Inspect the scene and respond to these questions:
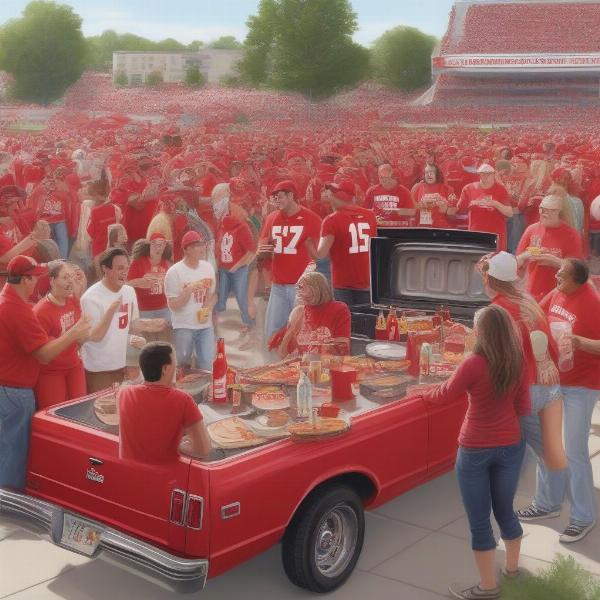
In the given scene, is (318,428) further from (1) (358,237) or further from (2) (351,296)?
(1) (358,237)

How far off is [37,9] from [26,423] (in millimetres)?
62379

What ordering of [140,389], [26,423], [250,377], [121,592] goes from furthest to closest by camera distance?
[250,377], [26,423], [121,592], [140,389]

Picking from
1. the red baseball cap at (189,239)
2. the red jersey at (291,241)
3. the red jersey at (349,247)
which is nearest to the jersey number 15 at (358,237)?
the red jersey at (349,247)

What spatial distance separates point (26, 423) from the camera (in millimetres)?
5938

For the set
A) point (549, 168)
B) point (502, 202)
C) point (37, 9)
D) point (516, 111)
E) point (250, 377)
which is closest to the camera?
point (250, 377)

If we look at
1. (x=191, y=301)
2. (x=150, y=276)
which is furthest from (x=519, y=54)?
(x=191, y=301)

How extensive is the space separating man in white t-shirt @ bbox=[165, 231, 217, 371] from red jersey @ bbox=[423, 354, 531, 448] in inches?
147

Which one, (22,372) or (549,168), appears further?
(549,168)

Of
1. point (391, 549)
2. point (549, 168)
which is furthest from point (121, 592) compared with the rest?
point (549, 168)

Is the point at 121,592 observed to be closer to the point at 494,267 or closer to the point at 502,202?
the point at 494,267

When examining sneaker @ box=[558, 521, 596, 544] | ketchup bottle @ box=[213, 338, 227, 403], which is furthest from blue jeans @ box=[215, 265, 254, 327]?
sneaker @ box=[558, 521, 596, 544]

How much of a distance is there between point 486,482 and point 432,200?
8.40 metres

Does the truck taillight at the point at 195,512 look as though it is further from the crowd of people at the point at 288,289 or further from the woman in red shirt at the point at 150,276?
the woman in red shirt at the point at 150,276

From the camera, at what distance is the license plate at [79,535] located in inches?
199
